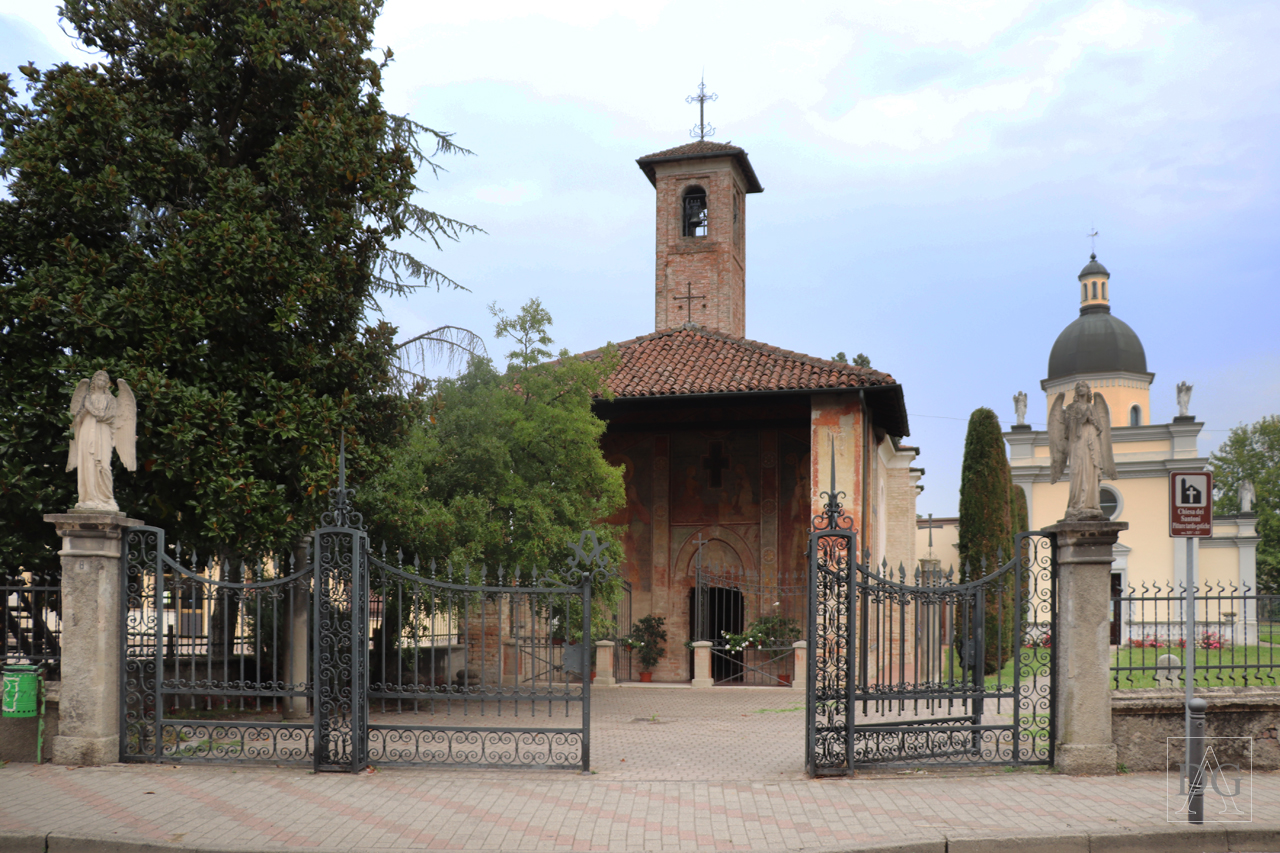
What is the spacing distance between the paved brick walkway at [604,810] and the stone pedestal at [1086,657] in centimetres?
28

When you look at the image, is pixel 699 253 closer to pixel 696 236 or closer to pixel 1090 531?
pixel 696 236

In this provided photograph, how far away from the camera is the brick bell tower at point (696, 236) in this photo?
26.0 metres

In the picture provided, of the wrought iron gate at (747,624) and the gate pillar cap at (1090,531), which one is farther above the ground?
the gate pillar cap at (1090,531)

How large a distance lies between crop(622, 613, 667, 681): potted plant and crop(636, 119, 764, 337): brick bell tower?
794 cm

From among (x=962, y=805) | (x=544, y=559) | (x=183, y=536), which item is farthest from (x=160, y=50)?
(x=962, y=805)

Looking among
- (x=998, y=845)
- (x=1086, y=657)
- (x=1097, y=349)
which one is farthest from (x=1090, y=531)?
(x=1097, y=349)

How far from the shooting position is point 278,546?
441 inches

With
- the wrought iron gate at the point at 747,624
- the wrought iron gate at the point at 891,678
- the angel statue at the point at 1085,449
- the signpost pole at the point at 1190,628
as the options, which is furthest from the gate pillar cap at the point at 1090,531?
the wrought iron gate at the point at 747,624

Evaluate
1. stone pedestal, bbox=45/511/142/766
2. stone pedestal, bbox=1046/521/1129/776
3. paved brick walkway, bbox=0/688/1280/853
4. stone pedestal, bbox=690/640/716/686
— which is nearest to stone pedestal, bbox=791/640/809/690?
stone pedestal, bbox=690/640/716/686

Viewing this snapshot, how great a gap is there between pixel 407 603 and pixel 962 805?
8893mm

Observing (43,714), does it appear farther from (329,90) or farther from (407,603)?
(329,90)

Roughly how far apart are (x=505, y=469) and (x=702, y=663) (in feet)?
22.1

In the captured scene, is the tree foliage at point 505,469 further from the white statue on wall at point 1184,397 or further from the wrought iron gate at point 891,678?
the white statue on wall at point 1184,397

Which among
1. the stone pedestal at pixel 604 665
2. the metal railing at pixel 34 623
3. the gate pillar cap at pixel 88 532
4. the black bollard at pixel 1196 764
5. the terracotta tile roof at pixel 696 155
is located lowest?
the stone pedestal at pixel 604 665
